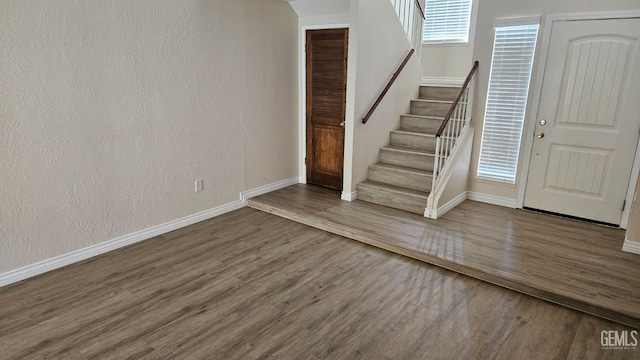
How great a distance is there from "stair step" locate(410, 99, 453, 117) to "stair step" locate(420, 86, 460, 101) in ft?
0.83

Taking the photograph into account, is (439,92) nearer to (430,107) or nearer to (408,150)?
(430,107)

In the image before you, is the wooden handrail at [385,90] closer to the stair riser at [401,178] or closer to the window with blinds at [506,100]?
the stair riser at [401,178]

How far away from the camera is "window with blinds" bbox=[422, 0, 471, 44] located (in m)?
6.07

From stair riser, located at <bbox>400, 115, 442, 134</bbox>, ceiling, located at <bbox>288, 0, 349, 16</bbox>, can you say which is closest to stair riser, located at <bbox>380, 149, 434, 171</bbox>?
stair riser, located at <bbox>400, 115, 442, 134</bbox>

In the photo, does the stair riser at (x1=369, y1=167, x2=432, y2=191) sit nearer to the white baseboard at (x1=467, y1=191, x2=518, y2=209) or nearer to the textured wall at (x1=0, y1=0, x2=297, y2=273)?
the white baseboard at (x1=467, y1=191, x2=518, y2=209)

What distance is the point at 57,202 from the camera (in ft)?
10.1

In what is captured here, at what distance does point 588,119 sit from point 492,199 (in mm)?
1300

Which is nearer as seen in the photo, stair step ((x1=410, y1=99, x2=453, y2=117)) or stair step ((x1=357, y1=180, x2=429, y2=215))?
stair step ((x1=357, y1=180, x2=429, y2=215))

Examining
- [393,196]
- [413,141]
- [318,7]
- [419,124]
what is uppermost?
[318,7]

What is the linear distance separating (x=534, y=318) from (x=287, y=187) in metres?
3.37

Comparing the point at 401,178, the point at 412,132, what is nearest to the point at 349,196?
the point at 401,178

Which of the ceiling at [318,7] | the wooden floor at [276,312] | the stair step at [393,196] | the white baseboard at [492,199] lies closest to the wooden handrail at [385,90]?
the stair step at [393,196]

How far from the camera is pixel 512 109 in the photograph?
14.1 feet

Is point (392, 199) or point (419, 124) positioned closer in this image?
point (392, 199)
